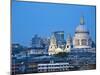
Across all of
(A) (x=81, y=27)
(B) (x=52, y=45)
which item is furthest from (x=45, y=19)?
(A) (x=81, y=27)

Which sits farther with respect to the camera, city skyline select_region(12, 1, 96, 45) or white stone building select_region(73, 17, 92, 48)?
white stone building select_region(73, 17, 92, 48)

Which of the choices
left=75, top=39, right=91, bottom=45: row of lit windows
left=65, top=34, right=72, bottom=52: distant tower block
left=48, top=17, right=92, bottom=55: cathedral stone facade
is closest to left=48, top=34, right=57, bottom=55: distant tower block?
left=48, top=17, right=92, bottom=55: cathedral stone facade

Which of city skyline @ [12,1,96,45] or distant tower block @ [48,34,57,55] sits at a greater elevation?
city skyline @ [12,1,96,45]

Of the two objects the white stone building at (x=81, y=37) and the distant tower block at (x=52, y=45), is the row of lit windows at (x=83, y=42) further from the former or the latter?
the distant tower block at (x=52, y=45)

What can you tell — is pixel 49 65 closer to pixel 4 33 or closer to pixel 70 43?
pixel 70 43

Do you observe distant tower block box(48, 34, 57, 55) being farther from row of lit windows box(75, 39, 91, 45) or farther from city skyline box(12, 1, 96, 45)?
row of lit windows box(75, 39, 91, 45)

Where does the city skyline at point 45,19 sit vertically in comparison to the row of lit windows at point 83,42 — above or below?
above

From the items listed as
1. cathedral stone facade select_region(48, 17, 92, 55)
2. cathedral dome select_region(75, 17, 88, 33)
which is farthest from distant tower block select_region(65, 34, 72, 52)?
cathedral dome select_region(75, 17, 88, 33)

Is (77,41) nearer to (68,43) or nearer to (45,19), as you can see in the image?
(68,43)

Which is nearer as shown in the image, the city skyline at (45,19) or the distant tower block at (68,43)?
the city skyline at (45,19)

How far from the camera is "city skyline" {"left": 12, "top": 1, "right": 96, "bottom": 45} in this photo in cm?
202

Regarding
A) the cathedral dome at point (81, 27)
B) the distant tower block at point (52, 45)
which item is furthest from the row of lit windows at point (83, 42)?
the distant tower block at point (52, 45)

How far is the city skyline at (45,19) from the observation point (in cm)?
202

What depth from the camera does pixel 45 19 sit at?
212cm
